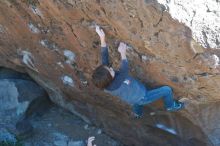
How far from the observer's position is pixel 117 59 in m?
5.90

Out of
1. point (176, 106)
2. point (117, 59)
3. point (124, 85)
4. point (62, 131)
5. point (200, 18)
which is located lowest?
point (124, 85)

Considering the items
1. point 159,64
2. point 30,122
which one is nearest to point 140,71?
point 159,64

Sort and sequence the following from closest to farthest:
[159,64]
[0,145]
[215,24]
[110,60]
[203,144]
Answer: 1. [215,24]
2. [159,64]
3. [110,60]
4. [203,144]
5. [0,145]

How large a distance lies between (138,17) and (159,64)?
602mm

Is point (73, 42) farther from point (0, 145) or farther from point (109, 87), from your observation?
point (0, 145)

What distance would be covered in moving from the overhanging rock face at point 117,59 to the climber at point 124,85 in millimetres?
107

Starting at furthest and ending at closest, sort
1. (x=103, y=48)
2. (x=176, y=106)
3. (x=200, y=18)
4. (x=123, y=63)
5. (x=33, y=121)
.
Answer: (x=33, y=121), (x=176, y=106), (x=103, y=48), (x=123, y=63), (x=200, y=18)

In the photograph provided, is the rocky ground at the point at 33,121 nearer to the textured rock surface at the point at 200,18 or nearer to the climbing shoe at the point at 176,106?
the climbing shoe at the point at 176,106

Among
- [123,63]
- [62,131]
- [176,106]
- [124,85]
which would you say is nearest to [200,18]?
[123,63]

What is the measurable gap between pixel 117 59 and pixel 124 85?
517mm

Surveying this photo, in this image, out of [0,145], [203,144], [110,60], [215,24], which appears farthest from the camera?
[0,145]

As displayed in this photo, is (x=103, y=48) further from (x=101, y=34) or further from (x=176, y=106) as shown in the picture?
(x=176, y=106)

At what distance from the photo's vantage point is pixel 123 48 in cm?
561

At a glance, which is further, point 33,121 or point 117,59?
point 33,121
